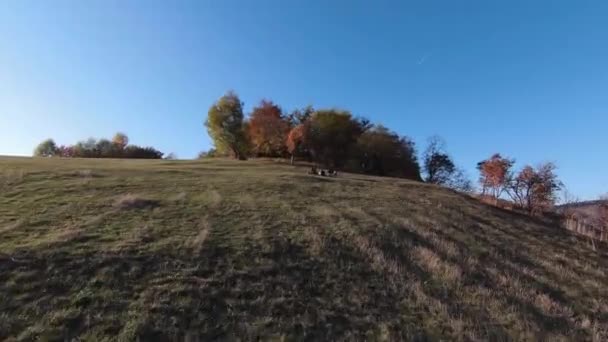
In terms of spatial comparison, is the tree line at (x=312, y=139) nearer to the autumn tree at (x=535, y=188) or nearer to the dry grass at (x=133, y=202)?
the autumn tree at (x=535, y=188)

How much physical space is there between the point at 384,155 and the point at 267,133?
2223 centimetres

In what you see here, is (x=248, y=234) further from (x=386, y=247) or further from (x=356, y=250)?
(x=386, y=247)

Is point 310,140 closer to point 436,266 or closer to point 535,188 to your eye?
point 535,188

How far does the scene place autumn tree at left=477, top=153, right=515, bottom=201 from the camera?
156 ft

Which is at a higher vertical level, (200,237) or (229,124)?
(229,124)

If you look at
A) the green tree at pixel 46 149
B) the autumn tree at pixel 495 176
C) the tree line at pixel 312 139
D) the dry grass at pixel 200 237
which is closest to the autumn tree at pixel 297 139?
the tree line at pixel 312 139

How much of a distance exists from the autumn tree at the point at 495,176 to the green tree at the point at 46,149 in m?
86.7

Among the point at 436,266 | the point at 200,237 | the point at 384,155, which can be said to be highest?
the point at 384,155

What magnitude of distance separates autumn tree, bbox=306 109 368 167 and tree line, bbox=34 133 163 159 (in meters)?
39.9

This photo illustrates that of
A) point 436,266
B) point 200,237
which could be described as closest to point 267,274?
point 200,237

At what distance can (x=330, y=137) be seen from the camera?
6688cm

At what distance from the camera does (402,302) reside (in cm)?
1012

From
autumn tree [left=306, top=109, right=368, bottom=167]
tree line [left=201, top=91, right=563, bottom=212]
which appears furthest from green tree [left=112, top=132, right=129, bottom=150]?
autumn tree [left=306, top=109, right=368, bottom=167]

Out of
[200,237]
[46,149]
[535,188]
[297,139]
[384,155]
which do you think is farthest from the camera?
[46,149]
